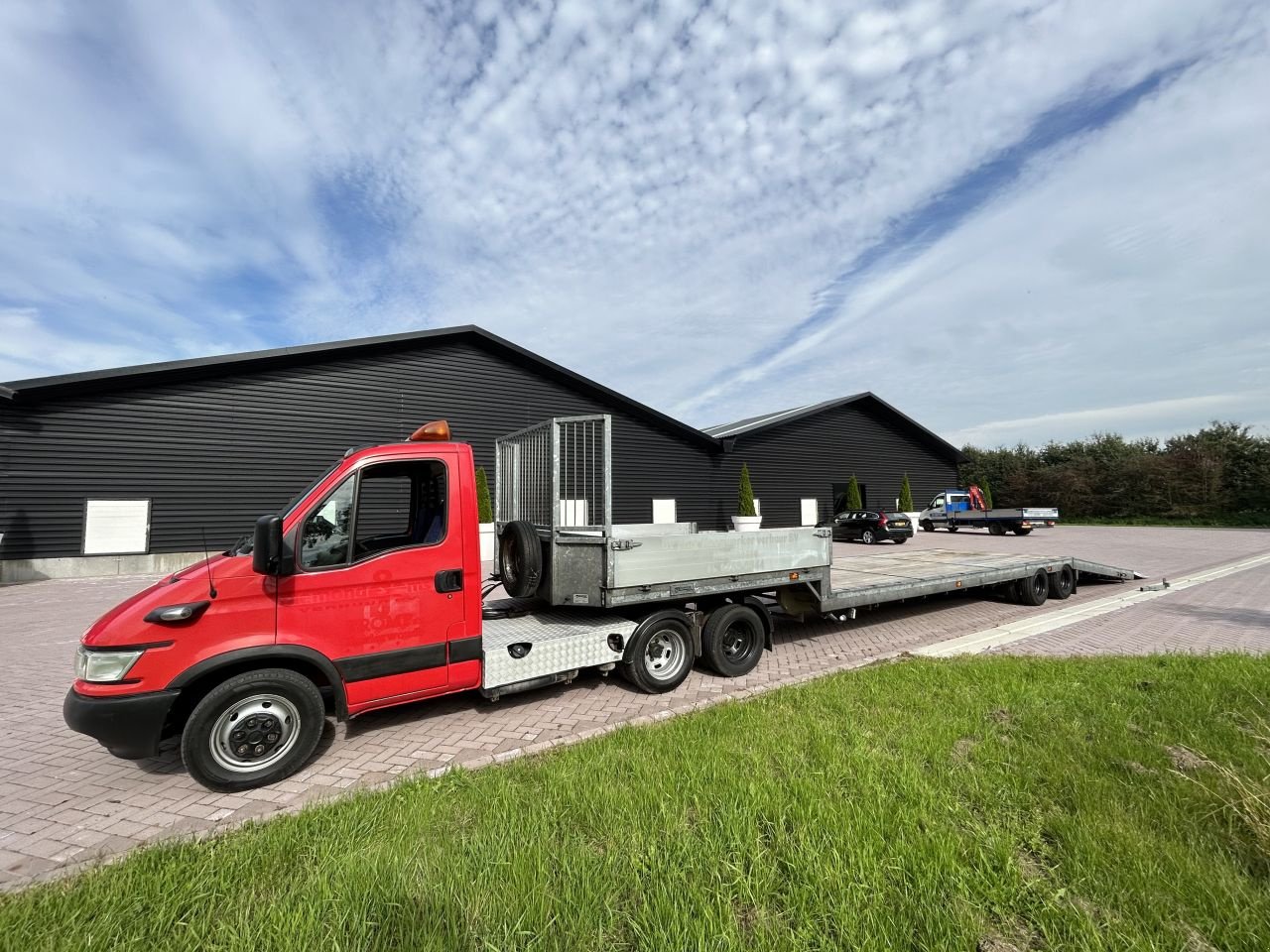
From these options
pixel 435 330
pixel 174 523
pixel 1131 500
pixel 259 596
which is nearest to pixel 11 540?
pixel 174 523

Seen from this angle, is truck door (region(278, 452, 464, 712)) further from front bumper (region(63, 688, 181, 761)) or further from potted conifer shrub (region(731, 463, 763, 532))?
potted conifer shrub (region(731, 463, 763, 532))

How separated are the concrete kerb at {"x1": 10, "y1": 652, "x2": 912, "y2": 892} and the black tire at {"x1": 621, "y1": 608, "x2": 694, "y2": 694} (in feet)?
1.48

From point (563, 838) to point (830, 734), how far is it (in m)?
2.06

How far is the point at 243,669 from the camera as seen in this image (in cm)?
364

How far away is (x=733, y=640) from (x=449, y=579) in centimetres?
330

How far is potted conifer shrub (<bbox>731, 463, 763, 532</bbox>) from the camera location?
23.5m

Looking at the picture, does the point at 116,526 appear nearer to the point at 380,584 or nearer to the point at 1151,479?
the point at 380,584

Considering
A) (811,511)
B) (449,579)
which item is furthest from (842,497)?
(449,579)

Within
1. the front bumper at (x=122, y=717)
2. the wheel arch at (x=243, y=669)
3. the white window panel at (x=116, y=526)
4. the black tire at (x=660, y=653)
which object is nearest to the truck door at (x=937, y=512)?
the black tire at (x=660, y=653)

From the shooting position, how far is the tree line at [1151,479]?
3200cm

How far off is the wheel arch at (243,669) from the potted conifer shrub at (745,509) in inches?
804

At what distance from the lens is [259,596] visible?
3607 millimetres

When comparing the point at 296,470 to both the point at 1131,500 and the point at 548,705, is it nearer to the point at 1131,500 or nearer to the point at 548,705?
the point at 548,705

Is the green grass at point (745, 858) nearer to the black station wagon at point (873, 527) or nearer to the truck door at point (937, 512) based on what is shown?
the black station wagon at point (873, 527)
